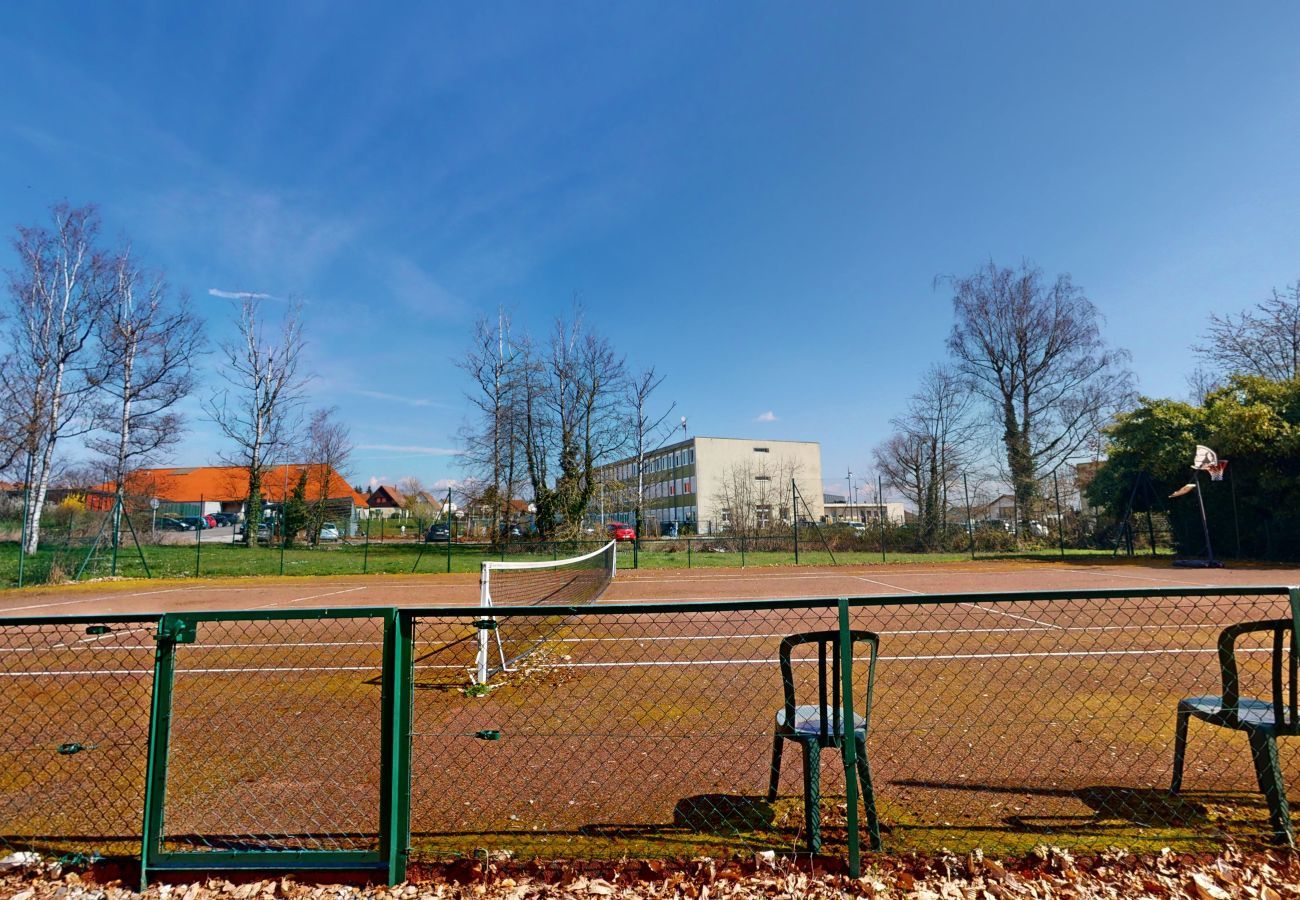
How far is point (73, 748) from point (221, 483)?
8608 cm

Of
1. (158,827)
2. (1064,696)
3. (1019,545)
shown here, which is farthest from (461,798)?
(1019,545)

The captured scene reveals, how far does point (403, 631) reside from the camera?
2902 millimetres

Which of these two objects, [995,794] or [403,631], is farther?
[995,794]

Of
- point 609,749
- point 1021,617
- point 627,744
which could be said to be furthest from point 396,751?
point 1021,617

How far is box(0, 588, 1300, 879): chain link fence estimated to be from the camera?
3164mm

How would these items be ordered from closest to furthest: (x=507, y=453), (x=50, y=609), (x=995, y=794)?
(x=995, y=794) → (x=50, y=609) → (x=507, y=453)

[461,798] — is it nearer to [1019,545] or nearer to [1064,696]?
[1064,696]

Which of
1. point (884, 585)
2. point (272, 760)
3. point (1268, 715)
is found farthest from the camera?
point (884, 585)

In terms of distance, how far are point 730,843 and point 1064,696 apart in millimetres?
4273

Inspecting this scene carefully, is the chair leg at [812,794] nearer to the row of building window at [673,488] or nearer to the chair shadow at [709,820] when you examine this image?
the chair shadow at [709,820]

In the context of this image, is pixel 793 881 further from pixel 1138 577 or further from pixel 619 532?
pixel 619 532

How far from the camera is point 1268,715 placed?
128 inches

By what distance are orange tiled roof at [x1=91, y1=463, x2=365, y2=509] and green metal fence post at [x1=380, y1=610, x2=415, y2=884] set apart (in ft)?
110

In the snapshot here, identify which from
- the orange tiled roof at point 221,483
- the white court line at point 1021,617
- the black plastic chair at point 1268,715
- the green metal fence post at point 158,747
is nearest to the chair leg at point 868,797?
the black plastic chair at point 1268,715
